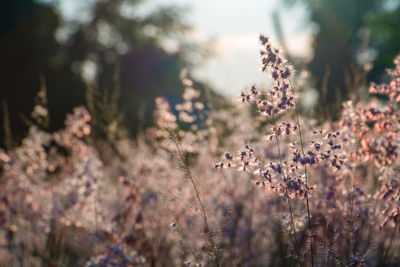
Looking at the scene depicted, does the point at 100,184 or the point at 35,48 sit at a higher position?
the point at 35,48

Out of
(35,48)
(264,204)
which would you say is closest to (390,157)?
(264,204)

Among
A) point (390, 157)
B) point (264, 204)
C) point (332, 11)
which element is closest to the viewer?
point (390, 157)

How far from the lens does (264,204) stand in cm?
467

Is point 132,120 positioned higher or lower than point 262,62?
higher

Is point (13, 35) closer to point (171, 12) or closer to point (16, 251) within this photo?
point (171, 12)

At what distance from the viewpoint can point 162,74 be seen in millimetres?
25406

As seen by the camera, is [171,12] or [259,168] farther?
[171,12]

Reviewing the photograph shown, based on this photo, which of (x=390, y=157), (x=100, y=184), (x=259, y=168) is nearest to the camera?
(x=259, y=168)

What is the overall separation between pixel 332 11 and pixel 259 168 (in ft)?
83.6

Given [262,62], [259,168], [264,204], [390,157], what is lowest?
[259,168]

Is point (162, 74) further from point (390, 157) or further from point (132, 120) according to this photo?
point (390, 157)

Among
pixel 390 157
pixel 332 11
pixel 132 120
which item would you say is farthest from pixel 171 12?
pixel 390 157

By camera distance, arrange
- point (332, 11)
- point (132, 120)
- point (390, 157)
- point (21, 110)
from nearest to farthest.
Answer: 1. point (390, 157)
2. point (21, 110)
3. point (132, 120)
4. point (332, 11)

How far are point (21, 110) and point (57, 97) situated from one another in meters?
1.97
